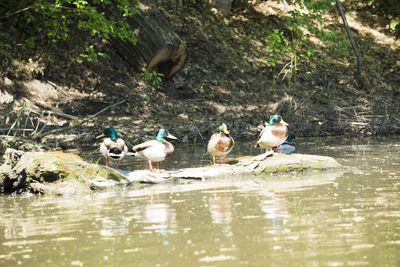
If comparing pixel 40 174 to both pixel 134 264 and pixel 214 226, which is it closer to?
pixel 214 226

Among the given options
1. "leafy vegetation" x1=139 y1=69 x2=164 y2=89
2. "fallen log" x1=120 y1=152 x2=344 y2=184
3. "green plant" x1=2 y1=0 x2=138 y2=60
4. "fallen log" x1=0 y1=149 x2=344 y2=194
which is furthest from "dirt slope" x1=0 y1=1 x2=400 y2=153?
"fallen log" x1=120 y1=152 x2=344 y2=184

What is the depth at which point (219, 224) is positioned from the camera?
6.05 metres

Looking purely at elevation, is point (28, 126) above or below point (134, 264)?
above

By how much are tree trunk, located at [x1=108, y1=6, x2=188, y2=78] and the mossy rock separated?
971cm

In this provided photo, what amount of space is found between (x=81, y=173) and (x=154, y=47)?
9953 mm

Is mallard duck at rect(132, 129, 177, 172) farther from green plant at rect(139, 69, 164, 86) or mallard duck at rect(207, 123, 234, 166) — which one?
green plant at rect(139, 69, 164, 86)

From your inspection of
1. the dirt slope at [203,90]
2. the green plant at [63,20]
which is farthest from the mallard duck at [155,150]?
the green plant at [63,20]

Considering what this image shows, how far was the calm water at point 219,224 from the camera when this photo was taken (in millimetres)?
4852

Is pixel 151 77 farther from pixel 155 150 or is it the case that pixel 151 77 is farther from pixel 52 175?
pixel 52 175

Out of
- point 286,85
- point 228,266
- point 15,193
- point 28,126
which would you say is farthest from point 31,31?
point 228,266

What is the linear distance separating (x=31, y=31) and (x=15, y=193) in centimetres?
1048

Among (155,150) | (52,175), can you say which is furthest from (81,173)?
(155,150)

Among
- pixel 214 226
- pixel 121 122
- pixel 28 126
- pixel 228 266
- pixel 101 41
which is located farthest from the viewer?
pixel 101 41

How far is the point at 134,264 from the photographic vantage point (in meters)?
4.74
